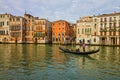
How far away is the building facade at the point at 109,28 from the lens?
52750 mm

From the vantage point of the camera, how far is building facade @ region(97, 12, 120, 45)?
52750mm

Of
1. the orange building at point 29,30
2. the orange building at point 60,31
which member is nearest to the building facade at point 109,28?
the orange building at point 60,31

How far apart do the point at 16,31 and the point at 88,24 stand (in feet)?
78.5

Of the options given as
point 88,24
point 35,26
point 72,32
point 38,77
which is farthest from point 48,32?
point 38,77

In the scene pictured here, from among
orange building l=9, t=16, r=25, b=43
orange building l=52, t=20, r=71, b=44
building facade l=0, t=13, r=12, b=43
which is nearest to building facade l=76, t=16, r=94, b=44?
orange building l=52, t=20, r=71, b=44

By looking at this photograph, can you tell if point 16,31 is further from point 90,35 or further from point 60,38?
point 90,35

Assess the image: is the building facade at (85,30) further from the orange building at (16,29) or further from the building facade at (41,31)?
the orange building at (16,29)

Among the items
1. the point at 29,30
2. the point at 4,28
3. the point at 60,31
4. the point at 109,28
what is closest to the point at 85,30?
the point at 109,28

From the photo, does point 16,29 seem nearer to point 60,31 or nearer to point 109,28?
point 60,31

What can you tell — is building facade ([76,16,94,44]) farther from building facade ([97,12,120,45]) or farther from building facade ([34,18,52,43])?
building facade ([34,18,52,43])

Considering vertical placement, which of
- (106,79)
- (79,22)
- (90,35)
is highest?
(79,22)

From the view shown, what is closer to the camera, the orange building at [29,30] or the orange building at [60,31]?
the orange building at [60,31]

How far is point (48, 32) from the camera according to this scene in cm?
6756

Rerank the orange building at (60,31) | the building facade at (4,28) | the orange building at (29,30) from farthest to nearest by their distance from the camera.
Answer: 1. the orange building at (29,30)
2. the building facade at (4,28)
3. the orange building at (60,31)
